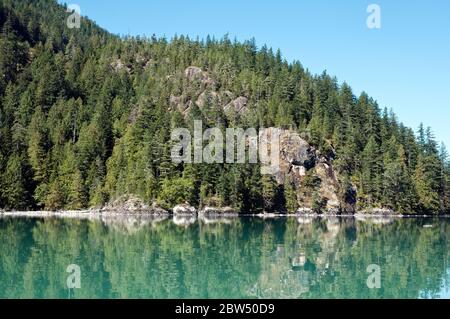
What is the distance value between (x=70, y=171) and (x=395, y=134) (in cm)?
7618

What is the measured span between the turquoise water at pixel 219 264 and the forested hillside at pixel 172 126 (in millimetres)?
42256

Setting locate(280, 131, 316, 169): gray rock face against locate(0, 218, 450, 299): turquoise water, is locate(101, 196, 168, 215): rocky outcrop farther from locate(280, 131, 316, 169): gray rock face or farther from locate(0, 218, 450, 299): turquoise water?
locate(0, 218, 450, 299): turquoise water

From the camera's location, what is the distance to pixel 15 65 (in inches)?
5753

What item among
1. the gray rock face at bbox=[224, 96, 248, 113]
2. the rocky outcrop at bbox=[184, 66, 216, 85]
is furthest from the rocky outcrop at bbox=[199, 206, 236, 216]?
the rocky outcrop at bbox=[184, 66, 216, 85]

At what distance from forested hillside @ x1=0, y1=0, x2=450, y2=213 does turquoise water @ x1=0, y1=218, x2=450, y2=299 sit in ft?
139

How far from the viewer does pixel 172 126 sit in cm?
11000

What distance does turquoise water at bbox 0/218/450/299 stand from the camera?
1057 inches

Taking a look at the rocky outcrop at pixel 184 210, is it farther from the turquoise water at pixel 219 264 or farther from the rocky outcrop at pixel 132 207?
the turquoise water at pixel 219 264

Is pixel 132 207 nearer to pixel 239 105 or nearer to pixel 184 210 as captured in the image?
pixel 184 210

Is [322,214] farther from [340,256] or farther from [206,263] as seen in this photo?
[206,263]

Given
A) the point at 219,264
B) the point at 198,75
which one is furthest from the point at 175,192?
the point at 219,264

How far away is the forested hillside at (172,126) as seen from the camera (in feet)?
332

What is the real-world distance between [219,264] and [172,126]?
75.7 metres

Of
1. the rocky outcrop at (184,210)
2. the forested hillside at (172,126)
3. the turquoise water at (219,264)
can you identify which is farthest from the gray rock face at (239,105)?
the turquoise water at (219,264)
